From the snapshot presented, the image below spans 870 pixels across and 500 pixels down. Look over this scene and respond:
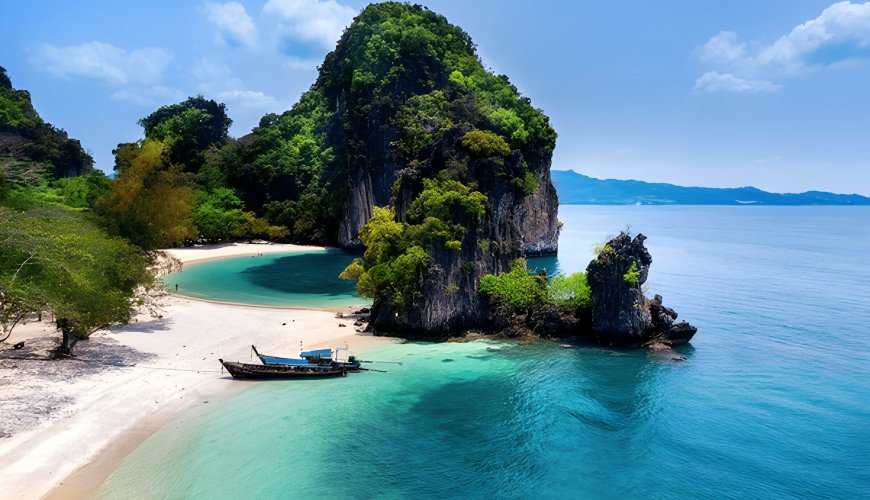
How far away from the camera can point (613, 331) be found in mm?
32125

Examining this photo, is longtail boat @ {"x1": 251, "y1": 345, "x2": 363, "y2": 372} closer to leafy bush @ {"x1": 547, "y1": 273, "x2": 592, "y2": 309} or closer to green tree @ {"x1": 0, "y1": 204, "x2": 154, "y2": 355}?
green tree @ {"x1": 0, "y1": 204, "x2": 154, "y2": 355}

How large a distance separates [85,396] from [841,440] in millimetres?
31968

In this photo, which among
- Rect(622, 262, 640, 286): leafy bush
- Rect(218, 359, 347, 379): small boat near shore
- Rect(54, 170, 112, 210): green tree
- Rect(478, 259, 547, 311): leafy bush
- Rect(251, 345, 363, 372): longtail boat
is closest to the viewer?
Rect(218, 359, 347, 379): small boat near shore

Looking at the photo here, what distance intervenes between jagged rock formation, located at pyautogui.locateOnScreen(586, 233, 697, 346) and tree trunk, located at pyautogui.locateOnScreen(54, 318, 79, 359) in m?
29.2

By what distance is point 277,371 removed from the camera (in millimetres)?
25219

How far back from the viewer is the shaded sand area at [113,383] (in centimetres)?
1650

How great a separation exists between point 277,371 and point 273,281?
30.4 metres

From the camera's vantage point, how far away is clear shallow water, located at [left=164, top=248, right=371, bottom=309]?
44.4 metres

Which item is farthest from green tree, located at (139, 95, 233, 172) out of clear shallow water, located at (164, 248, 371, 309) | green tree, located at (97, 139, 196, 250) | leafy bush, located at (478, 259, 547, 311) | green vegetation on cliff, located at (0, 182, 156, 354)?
leafy bush, located at (478, 259, 547, 311)

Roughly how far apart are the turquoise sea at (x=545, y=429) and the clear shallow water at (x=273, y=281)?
16.8 m

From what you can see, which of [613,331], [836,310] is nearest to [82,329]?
[613,331]

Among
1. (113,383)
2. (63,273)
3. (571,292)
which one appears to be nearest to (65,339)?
(63,273)

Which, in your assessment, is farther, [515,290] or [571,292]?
[515,290]

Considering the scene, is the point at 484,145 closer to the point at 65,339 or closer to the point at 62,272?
the point at 62,272
